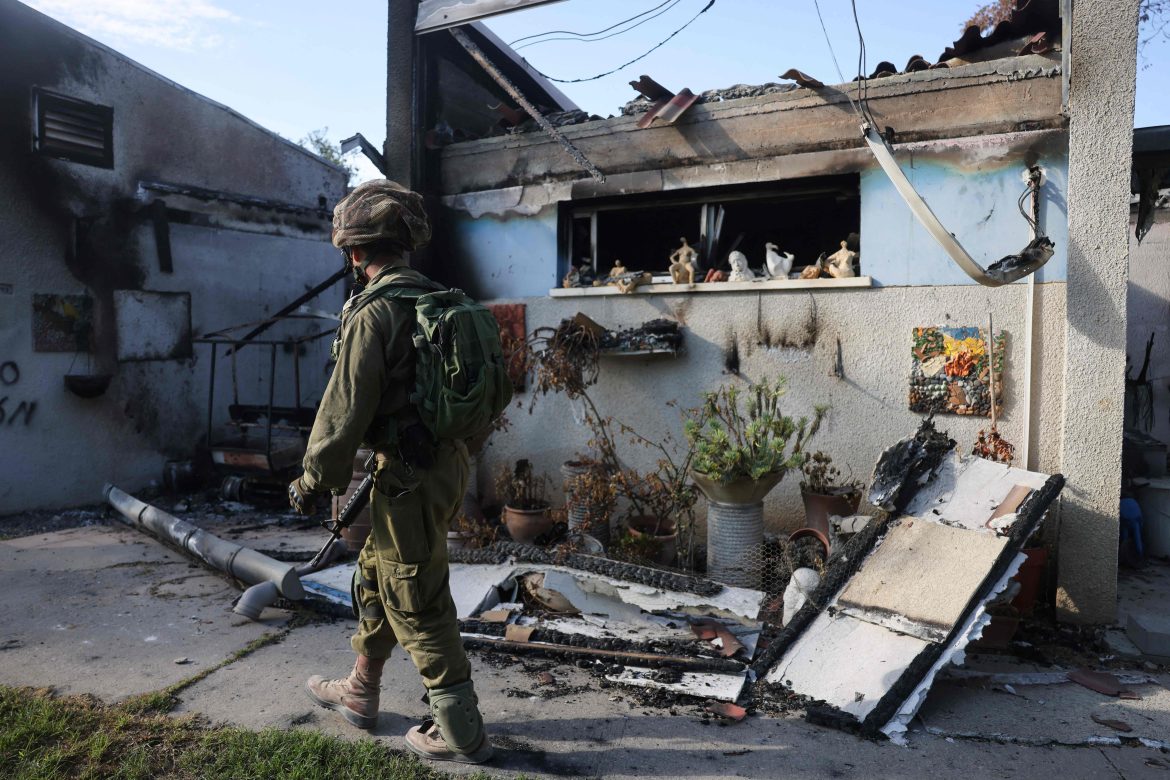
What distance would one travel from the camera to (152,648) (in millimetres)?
4145

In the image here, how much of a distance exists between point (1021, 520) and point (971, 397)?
1371mm

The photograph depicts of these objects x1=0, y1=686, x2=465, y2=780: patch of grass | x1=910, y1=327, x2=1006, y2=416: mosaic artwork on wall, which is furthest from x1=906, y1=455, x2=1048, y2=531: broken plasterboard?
x1=0, y1=686, x2=465, y2=780: patch of grass

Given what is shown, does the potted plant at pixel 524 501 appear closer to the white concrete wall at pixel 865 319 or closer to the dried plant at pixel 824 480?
the white concrete wall at pixel 865 319

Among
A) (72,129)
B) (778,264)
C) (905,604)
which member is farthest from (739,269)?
(72,129)

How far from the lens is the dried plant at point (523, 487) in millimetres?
6332

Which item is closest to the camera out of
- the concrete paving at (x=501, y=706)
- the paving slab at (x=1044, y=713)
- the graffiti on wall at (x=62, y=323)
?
the concrete paving at (x=501, y=706)

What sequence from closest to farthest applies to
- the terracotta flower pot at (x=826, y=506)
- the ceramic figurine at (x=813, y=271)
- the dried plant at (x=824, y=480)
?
the terracotta flower pot at (x=826, y=506)
the dried plant at (x=824, y=480)
the ceramic figurine at (x=813, y=271)

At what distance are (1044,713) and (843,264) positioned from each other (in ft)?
10.8

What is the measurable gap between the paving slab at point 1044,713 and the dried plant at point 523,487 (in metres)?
3.47

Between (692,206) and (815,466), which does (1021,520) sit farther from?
(692,206)

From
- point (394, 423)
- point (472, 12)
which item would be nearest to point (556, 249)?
point (472, 12)

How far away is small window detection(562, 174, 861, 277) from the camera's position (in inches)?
243

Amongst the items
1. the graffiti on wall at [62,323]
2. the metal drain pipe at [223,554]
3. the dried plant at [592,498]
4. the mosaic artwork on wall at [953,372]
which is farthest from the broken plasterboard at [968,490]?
the graffiti on wall at [62,323]

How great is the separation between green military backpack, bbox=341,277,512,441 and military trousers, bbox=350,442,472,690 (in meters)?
0.21
